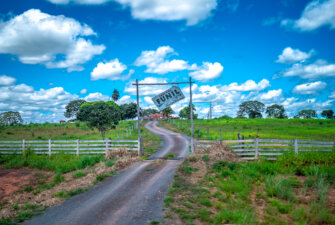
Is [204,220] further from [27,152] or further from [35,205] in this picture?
[27,152]

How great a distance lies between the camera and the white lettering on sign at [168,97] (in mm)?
12891

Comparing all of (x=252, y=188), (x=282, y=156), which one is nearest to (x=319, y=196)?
(x=252, y=188)

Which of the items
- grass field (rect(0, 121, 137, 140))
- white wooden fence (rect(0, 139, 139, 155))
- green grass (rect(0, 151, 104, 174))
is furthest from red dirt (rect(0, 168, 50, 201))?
grass field (rect(0, 121, 137, 140))

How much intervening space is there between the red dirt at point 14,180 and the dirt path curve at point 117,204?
13.4ft

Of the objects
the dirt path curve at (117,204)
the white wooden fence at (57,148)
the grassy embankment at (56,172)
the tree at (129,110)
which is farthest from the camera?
the tree at (129,110)

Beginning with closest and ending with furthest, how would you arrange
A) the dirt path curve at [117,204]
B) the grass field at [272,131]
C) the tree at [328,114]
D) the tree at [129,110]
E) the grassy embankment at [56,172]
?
the dirt path curve at [117,204], the grassy embankment at [56,172], the grass field at [272,131], the tree at [129,110], the tree at [328,114]

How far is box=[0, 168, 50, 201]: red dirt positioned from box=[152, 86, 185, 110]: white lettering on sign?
8.19 meters

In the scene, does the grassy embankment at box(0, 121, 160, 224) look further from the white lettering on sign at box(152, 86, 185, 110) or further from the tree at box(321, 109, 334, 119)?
the tree at box(321, 109, 334, 119)

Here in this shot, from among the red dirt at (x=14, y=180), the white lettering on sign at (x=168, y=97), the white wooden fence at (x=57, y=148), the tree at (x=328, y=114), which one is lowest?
the red dirt at (x=14, y=180)

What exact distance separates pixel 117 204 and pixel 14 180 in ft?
26.5

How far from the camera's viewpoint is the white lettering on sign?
12891mm

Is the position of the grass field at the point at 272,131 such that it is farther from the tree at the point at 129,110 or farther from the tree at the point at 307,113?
the tree at the point at 307,113

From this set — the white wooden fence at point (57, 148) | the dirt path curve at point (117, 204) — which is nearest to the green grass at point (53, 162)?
the white wooden fence at point (57, 148)

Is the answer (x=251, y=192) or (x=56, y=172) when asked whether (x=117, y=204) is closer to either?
(x=251, y=192)
